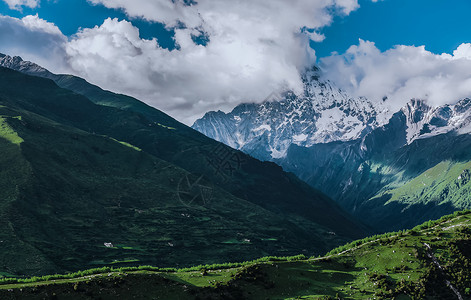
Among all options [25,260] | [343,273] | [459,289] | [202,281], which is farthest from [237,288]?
[25,260]

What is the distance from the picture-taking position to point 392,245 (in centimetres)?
5591

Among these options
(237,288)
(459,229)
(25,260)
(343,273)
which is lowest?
(25,260)

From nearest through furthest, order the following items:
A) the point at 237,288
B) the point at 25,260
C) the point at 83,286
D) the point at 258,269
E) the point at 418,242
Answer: the point at 83,286, the point at 237,288, the point at 258,269, the point at 418,242, the point at 25,260

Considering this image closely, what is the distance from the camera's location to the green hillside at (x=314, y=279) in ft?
138

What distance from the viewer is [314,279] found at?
4894 centimetres

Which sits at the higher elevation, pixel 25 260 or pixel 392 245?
pixel 392 245

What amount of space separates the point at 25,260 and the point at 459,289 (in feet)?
589

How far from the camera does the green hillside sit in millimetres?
42062

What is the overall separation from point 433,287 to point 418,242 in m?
10.4

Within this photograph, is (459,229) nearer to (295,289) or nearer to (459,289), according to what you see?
(459,289)

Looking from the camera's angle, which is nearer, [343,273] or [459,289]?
[459,289]

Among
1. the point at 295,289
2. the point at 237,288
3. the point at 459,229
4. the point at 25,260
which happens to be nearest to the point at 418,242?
the point at 459,229

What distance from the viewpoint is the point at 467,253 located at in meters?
51.2

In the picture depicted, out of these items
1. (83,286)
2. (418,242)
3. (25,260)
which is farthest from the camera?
(25,260)
